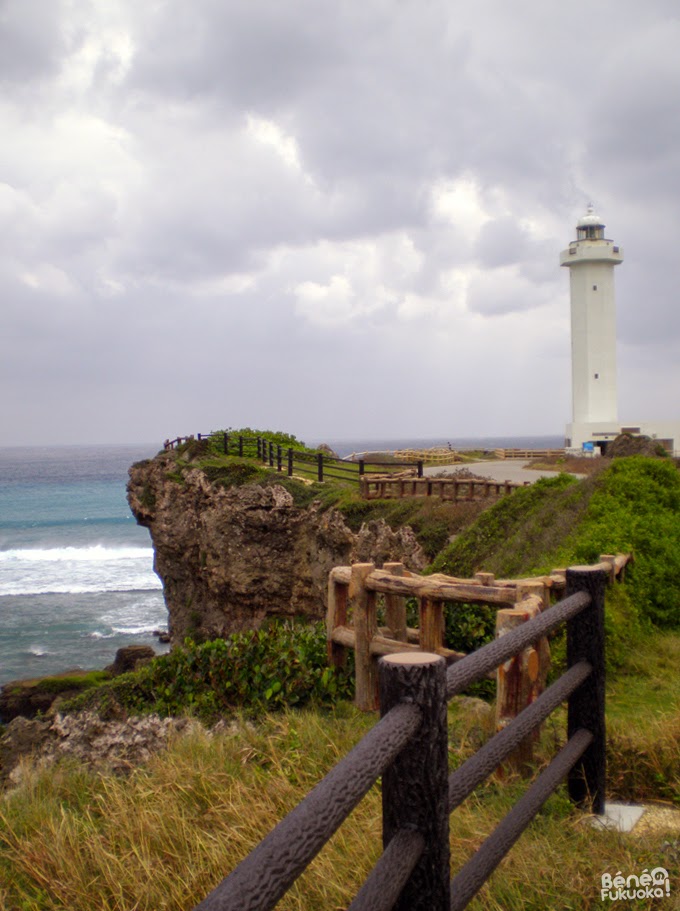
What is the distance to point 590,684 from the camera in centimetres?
369

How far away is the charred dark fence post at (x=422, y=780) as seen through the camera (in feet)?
6.25

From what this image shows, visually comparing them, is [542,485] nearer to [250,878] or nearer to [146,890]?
[146,890]

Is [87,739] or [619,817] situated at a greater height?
[619,817]

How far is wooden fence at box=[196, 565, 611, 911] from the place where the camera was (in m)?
1.51

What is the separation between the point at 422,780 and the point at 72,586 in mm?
52337

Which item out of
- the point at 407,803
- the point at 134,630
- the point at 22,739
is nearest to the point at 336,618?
the point at 407,803

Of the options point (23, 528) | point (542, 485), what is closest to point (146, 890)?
point (542, 485)

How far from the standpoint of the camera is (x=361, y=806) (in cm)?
384

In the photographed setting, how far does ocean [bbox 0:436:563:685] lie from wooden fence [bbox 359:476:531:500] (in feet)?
52.0

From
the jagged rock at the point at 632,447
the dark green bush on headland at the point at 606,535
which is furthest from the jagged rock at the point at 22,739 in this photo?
the jagged rock at the point at 632,447

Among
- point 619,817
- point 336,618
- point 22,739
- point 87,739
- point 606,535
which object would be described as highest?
point 606,535

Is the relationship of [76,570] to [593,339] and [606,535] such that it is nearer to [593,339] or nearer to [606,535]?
[593,339]

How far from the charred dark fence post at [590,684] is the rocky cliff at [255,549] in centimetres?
1628

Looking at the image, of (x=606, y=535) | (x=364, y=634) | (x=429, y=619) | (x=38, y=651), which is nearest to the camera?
(x=429, y=619)
